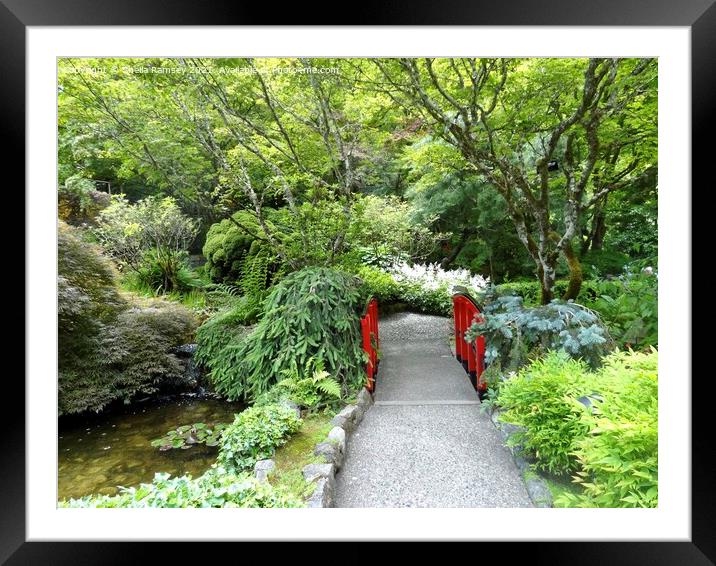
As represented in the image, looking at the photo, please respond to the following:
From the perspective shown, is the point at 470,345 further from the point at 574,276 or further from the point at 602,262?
the point at 602,262

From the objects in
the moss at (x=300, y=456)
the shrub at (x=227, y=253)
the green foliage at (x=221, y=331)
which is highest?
the shrub at (x=227, y=253)

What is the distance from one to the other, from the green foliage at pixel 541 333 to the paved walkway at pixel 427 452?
58 cm

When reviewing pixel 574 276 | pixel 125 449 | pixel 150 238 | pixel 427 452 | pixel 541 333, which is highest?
pixel 150 238

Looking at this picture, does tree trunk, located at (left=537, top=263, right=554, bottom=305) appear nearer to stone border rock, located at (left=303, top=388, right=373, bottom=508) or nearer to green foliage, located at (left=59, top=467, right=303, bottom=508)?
stone border rock, located at (left=303, top=388, right=373, bottom=508)

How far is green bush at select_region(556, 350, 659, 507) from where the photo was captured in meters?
1.55

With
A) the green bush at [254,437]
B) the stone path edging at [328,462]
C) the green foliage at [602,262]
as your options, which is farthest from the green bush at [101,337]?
the green foliage at [602,262]

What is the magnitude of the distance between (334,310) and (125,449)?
1.92m

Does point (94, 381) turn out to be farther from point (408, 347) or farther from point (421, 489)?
point (408, 347)

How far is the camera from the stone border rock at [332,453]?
1.92 meters

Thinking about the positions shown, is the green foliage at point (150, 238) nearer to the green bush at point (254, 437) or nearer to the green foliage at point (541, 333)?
the green bush at point (254, 437)
